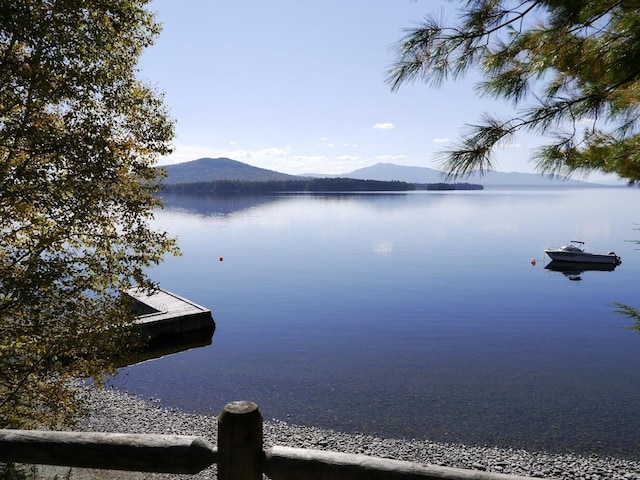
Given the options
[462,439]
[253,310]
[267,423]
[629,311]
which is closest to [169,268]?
[253,310]

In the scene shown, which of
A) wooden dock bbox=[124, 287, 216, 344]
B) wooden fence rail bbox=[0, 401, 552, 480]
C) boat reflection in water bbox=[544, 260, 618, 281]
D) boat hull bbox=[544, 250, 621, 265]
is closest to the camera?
wooden fence rail bbox=[0, 401, 552, 480]

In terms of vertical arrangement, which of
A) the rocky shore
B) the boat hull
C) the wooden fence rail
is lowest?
the rocky shore

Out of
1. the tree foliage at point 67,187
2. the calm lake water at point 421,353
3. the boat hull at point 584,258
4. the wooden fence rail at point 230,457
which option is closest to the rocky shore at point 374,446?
the calm lake water at point 421,353

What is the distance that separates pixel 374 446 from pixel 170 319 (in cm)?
1457

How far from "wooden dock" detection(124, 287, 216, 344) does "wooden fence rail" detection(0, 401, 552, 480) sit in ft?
→ 68.8

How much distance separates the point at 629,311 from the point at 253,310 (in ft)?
→ 107

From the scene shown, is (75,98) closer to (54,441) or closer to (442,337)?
(54,441)

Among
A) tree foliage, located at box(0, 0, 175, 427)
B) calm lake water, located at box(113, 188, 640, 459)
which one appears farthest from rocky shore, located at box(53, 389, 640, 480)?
tree foliage, located at box(0, 0, 175, 427)

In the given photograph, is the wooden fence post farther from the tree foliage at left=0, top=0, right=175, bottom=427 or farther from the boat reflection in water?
the boat reflection in water

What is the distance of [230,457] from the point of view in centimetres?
332

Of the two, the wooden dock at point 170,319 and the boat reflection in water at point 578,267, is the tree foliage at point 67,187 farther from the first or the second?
the boat reflection in water at point 578,267

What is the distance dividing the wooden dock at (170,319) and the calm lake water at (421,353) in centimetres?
137

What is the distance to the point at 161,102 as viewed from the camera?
834 cm

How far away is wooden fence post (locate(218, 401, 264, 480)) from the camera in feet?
10.8
